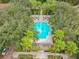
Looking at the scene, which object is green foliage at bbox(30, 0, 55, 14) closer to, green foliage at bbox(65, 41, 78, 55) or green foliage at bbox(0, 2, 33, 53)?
green foliage at bbox(0, 2, 33, 53)

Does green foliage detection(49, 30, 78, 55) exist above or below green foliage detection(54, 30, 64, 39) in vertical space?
below

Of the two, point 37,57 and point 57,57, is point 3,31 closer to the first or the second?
point 37,57

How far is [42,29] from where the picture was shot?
1050 centimetres

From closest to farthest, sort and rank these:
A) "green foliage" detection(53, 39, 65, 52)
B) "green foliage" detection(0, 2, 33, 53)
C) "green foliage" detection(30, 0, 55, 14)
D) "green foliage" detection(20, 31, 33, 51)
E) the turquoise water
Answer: "green foliage" detection(0, 2, 33, 53)
"green foliage" detection(20, 31, 33, 51)
"green foliage" detection(53, 39, 65, 52)
the turquoise water
"green foliage" detection(30, 0, 55, 14)

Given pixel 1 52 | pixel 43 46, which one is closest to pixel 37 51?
pixel 43 46

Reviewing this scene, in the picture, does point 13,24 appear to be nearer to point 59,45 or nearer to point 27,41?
point 27,41

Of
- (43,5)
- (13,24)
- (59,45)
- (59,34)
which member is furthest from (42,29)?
(13,24)

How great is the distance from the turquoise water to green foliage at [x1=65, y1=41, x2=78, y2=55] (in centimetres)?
134

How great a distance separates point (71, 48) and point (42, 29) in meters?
1.86

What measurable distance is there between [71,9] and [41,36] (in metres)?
1.62

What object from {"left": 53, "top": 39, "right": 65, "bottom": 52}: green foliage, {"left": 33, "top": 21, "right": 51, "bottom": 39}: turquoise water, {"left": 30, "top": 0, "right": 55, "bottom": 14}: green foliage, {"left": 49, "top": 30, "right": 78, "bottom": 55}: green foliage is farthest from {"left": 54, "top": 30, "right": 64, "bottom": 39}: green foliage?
{"left": 30, "top": 0, "right": 55, "bottom": 14}: green foliage

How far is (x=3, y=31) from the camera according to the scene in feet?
29.0

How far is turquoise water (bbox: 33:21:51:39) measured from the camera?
10.1 metres

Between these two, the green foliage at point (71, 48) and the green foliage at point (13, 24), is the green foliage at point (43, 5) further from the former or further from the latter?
the green foliage at point (71, 48)
